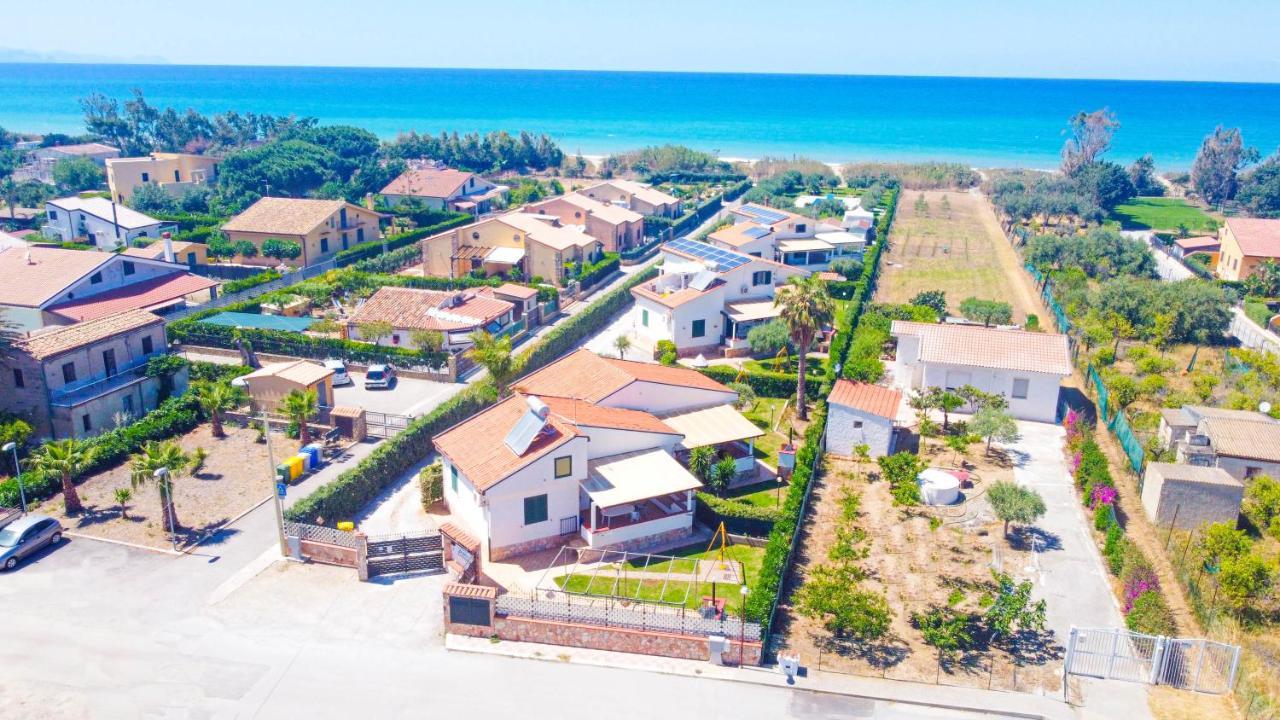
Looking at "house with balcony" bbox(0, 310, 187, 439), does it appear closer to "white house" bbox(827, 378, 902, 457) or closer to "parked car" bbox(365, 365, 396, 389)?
"parked car" bbox(365, 365, 396, 389)

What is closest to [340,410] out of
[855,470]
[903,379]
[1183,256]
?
[855,470]

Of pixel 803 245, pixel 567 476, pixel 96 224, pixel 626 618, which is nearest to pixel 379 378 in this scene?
pixel 567 476

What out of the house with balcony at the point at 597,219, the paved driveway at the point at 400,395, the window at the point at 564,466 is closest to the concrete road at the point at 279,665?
Result: the window at the point at 564,466

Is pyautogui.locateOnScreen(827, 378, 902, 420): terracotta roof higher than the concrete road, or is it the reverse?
pyautogui.locateOnScreen(827, 378, 902, 420): terracotta roof

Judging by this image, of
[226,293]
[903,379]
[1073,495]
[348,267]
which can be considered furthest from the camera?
[348,267]

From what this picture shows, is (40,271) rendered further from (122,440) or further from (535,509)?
(535,509)

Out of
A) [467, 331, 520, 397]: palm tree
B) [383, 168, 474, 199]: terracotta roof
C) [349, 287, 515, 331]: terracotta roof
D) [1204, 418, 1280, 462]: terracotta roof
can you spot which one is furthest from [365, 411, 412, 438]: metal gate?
[383, 168, 474, 199]: terracotta roof

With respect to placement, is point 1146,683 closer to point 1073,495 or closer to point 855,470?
point 1073,495
